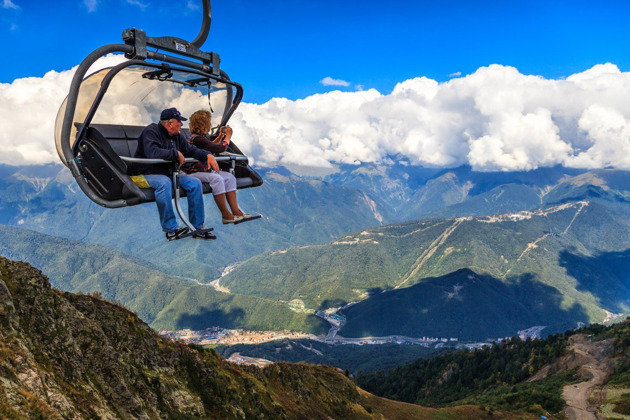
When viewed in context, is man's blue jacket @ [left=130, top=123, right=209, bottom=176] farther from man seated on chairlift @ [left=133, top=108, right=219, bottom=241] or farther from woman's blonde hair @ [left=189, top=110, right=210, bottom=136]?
woman's blonde hair @ [left=189, top=110, right=210, bottom=136]

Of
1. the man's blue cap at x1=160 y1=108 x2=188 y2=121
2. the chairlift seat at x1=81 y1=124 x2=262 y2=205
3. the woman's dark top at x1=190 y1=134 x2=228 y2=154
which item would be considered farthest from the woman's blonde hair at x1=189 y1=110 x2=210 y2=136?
the chairlift seat at x1=81 y1=124 x2=262 y2=205

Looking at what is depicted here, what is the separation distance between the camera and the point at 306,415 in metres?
56.8

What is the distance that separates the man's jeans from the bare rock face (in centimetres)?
1471

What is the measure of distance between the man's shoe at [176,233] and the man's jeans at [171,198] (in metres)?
0.10

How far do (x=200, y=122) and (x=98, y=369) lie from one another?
2952 cm

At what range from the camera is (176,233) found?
9.34 metres

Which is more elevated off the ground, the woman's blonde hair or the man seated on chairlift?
the woman's blonde hair

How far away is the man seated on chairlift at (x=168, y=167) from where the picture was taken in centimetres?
964

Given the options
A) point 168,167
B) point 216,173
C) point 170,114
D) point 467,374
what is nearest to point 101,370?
point 216,173

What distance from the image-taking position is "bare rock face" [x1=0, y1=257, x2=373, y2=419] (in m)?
23.5

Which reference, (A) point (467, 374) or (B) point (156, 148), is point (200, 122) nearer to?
(B) point (156, 148)

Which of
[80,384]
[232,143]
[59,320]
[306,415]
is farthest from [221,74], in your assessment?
[306,415]

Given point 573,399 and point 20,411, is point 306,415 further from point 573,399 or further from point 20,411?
point 573,399

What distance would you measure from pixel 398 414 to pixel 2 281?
210 ft
